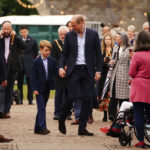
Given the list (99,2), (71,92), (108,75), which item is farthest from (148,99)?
(99,2)

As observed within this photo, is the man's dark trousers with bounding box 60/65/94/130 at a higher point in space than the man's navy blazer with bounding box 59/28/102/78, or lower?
lower

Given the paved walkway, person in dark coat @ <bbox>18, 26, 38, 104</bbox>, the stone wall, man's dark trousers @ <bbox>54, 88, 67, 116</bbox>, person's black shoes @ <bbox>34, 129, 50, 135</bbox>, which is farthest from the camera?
the stone wall

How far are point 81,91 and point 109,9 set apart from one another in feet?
124

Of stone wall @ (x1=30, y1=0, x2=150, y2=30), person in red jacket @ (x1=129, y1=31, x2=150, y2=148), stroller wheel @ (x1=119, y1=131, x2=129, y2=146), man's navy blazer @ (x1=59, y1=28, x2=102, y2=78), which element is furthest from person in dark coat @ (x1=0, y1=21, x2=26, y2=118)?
stone wall @ (x1=30, y1=0, x2=150, y2=30)

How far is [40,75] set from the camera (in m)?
12.0

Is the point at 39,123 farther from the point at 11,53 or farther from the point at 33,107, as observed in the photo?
the point at 33,107

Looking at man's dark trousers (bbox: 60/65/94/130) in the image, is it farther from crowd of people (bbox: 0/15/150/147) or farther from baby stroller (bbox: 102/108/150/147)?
baby stroller (bbox: 102/108/150/147)

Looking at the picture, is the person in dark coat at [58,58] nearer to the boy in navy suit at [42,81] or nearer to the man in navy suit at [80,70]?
the boy in navy suit at [42,81]

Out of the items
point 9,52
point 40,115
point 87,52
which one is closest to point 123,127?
point 87,52

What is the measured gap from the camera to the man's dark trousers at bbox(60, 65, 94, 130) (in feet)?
37.7

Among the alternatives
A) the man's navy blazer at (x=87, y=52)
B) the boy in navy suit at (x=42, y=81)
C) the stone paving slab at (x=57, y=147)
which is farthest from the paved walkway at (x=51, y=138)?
the man's navy blazer at (x=87, y=52)

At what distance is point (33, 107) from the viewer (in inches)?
693

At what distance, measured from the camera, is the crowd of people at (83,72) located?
1027cm

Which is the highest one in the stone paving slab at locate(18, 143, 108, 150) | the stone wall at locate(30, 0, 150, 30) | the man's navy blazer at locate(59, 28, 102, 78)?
the stone wall at locate(30, 0, 150, 30)
